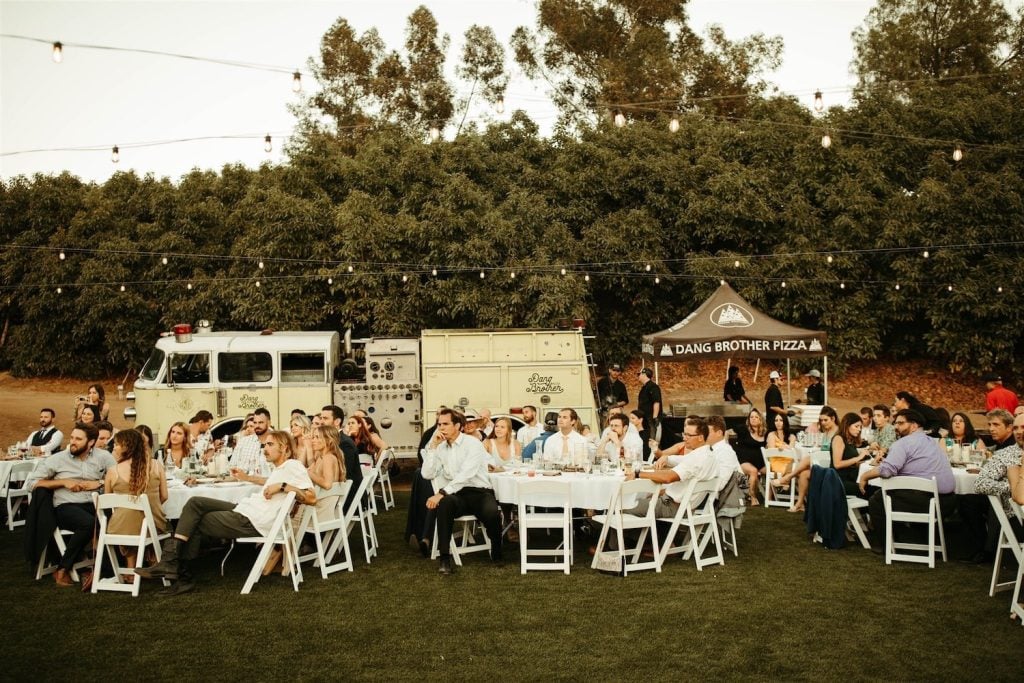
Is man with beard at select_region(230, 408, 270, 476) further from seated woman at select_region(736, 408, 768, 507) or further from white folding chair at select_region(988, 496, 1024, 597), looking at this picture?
white folding chair at select_region(988, 496, 1024, 597)

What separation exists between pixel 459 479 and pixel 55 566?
11.3ft

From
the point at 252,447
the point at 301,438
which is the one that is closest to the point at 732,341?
the point at 301,438

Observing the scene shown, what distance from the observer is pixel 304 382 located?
13.1 meters

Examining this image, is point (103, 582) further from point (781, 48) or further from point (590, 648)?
point (781, 48)

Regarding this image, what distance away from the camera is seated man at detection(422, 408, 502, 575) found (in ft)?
26.5

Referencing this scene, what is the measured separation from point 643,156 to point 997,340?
379 inches

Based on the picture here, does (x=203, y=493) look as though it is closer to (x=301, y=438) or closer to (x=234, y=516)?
(x=234, y=516)

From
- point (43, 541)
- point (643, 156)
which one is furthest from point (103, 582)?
point (643, 156)

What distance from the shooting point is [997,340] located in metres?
22.3

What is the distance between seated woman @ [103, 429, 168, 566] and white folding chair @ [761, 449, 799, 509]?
6.90 metres

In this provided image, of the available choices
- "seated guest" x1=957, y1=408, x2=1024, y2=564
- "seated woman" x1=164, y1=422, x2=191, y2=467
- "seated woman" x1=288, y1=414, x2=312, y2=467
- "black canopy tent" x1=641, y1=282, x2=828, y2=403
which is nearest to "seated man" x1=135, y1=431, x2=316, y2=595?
"seated woman" x1=288, y1=414, x2=312, y2=467

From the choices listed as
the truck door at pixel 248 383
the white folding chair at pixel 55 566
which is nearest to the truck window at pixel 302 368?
the truck door at pixel 248 383

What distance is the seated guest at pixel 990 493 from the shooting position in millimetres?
7137

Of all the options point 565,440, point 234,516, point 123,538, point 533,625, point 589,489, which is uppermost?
point 565,440
